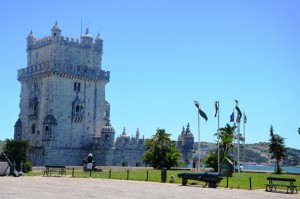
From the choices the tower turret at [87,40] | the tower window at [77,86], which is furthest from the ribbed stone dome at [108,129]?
the tower turret at [87,40]

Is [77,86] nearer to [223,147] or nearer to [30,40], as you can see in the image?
[30,40]

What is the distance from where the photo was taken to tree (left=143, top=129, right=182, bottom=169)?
179 feet

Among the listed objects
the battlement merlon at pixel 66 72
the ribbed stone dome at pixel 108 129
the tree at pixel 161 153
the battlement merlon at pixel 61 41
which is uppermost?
the battlement merlon at pixel 61 41

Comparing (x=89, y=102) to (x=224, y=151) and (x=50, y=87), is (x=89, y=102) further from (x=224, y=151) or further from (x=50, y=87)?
(x=224, y=151)

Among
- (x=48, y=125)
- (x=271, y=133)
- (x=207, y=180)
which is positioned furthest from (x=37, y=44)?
(x=207, y=180)

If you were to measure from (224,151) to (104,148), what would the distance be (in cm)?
2606

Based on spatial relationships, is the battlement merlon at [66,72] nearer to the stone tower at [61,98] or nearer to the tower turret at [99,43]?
the stone tower at [61,98]

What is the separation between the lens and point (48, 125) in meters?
64.1

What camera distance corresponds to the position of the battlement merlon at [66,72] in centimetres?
6631

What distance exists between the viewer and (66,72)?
67.1 metres

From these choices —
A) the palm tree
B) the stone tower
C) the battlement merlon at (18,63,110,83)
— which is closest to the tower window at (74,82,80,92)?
the stone tower

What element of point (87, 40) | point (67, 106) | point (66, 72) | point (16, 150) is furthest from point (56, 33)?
point (16, 150)

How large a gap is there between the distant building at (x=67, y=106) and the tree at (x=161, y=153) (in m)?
14.2

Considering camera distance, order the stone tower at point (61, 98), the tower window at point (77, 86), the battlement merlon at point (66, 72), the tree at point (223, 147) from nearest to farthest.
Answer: the tree at point (223, 147) < the stone tower at point (61, 98) < the battlement merlon at point (66, 72) < the tower window at point (77, 86)
